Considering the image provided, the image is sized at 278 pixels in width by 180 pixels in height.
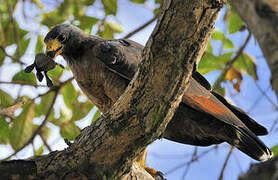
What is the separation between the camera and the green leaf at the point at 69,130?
467 cm

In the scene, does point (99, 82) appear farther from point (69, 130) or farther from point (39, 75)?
point (69, 130)

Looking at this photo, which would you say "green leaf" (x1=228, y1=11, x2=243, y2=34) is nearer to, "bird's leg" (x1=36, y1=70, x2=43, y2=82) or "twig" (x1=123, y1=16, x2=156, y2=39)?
"twig" (x1=123, y1=16, x2=156, y2=39)

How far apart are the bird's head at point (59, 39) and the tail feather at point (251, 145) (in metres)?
1.97

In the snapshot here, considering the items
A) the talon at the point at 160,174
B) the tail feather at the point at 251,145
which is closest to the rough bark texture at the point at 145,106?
the talon at the point at 160,174

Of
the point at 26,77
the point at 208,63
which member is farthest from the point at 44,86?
the point at 208,63

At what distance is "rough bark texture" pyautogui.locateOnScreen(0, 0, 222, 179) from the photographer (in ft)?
7.43

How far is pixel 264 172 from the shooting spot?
1194 mm

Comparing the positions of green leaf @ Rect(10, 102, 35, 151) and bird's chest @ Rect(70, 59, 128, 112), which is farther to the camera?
green leaf @ Rect(10, 102, 35, 151)

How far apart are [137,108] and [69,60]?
1.71m

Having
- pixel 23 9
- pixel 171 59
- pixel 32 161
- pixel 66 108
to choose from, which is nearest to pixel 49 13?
pixel 23 9

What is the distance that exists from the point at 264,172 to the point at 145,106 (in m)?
1.43

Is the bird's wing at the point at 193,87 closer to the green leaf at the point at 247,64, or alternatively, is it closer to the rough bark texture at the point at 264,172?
the green leaf at the point at 247,64

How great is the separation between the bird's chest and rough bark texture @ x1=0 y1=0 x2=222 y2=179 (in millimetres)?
817

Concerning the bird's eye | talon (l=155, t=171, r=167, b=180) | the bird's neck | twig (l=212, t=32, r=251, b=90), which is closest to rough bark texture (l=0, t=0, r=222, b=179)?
talon (l=155, t=171, r=167, b=180)
